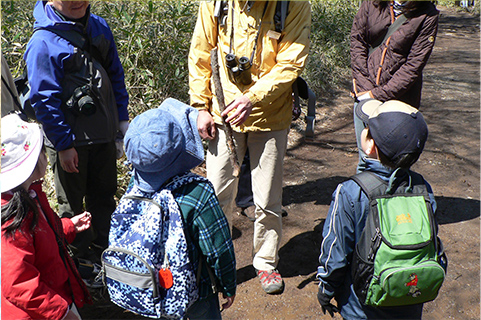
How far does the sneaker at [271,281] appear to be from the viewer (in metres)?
3.24

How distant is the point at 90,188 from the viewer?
11.0 feet

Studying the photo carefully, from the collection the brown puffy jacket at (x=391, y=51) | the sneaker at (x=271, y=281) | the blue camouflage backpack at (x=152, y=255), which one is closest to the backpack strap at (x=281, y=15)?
the brown puffy jacket at (x=391, y=51)

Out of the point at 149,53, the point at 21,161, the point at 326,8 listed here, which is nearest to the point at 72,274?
the point at 21,161

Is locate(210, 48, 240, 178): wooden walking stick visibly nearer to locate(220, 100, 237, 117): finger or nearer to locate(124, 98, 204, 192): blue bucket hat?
locate(220, 100, 237, 117): finger

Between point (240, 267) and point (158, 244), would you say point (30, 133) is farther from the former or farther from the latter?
point (240, 267)

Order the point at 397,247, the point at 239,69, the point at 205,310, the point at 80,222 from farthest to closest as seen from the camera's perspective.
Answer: the point at 239,69, the point at 80,222, the point at 205,310, the point at 397,247

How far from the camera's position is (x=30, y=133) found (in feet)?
6.44

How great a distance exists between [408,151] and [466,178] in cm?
368

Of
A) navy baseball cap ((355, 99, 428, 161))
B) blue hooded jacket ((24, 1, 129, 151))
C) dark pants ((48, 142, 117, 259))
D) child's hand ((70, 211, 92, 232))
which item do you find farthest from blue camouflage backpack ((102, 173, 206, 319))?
dark pants ((48, 142, 117, 259))

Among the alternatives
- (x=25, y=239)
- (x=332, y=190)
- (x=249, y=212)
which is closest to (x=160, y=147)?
(x=25, y=239)

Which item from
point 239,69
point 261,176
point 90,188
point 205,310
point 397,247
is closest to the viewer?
point 397,247

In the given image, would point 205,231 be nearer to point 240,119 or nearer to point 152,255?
point 152,255

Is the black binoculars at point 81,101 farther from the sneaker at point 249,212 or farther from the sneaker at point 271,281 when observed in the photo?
the sneaker at point 249,212

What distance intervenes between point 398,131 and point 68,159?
2.08 m
